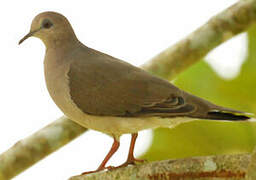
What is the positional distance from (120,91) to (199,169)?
4.15 ft

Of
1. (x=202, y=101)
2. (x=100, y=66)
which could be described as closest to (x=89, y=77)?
(x=100, y=66)

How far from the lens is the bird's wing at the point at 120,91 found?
14.7 ft

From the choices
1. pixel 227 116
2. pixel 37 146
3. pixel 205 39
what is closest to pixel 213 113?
pixel 227 116

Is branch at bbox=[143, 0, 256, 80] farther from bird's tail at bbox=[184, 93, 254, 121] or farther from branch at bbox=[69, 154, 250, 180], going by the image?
branch at bbox=[69, 154, 250, 180]

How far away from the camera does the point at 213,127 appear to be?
5.44 metres

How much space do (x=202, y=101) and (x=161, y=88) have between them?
36cm

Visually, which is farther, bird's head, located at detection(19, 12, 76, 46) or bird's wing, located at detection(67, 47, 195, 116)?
bird's head, located at detection(19, 12, 76, 46)

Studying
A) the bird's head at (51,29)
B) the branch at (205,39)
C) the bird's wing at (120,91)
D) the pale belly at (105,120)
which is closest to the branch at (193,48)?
the branch at (205,39)

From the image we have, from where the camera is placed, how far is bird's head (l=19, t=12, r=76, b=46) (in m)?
5.05

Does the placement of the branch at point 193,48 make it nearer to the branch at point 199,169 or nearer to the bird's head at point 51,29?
the bird's head at point 51,29

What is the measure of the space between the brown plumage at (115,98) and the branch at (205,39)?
606 mm

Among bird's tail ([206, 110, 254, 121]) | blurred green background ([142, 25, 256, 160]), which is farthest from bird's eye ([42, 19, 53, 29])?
bird's tail ([206, 110, 254, 121])

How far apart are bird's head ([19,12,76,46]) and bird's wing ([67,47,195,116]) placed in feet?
1.48

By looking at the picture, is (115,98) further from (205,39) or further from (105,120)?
(205,39)
